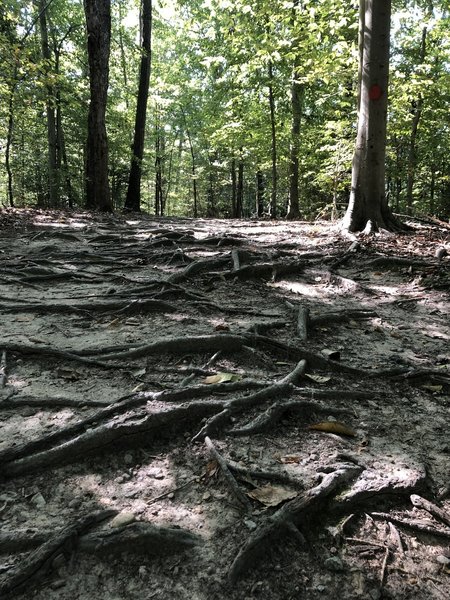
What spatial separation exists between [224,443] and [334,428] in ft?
2.47

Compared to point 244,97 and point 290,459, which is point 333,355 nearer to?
point 290,459

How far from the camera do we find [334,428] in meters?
2.97

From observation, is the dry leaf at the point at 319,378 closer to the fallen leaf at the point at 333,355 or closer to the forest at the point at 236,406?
the forest at the point at 236,406

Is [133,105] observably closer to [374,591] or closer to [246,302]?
[246,302]

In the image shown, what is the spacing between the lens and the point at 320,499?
7.45ft

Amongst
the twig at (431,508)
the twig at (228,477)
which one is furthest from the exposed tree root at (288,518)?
the twig at (431,508)

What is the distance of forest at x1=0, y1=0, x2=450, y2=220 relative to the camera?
34.5 feet

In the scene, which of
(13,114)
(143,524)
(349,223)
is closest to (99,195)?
(13,114)

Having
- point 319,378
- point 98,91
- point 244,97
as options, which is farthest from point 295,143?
point 319,378

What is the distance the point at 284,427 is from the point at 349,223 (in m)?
6.37

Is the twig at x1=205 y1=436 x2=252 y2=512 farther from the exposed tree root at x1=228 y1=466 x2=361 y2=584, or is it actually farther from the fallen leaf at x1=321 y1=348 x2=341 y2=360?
the fallen leaf at x1=321 y1=348 x2=341 y2=360

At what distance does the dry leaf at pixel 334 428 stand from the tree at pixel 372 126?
590cm

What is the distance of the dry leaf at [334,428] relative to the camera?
9.69 ft

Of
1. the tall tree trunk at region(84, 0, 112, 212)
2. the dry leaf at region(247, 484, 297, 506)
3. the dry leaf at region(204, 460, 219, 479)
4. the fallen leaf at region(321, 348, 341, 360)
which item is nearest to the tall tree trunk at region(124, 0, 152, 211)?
the tall tree trunk at region(84, 0, 112, 212)
